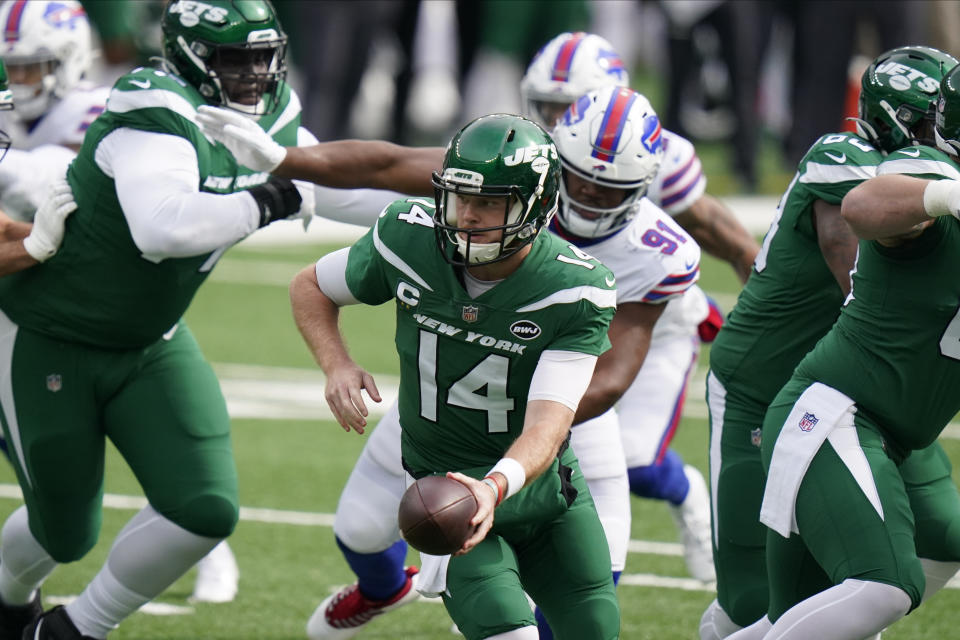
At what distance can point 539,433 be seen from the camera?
11.5 ft

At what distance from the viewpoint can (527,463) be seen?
11.2 feet

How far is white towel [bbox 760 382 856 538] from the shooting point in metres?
3.81

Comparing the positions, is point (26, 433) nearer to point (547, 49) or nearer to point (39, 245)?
point (39, 245)

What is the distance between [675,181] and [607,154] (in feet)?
2.88

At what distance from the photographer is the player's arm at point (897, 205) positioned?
3.40 m

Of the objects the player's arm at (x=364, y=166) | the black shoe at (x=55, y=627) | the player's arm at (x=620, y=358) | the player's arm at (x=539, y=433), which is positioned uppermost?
the player's arm at (x=364, y=166)

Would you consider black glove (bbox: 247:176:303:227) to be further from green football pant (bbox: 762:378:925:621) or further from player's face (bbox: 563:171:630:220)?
green football pant (bbox: 762:378:925:621)

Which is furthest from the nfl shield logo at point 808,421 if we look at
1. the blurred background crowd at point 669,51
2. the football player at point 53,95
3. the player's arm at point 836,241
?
the blurred background crowd at point 669,51

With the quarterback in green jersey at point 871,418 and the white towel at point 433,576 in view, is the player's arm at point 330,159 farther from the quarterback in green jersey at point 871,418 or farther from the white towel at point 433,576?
the quarterback in green jersey at point 871,418

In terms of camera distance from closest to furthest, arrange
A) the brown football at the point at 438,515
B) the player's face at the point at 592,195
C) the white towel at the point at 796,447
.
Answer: the brown football at the point at 438,515 → the white towel at the point at 796,447 → the player's face at the point at 592,195

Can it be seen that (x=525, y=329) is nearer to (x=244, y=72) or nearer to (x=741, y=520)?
(x=741, y=520)

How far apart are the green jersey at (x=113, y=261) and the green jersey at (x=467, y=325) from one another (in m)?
0.89

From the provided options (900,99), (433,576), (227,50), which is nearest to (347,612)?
(433,576)

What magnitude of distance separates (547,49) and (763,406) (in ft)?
7.76
